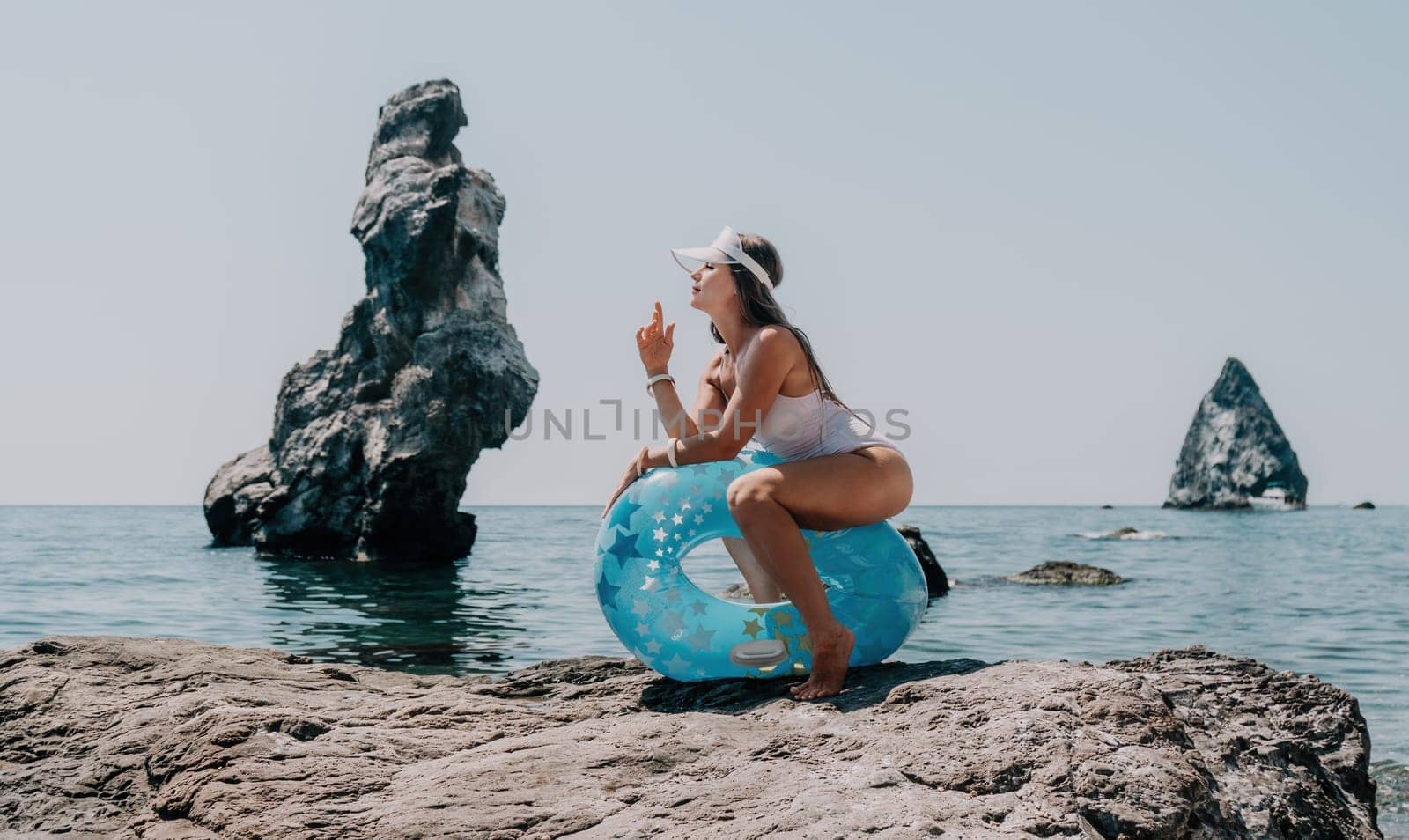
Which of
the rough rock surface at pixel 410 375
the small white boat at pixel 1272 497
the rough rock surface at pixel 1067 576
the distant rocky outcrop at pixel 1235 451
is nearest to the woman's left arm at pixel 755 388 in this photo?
the rough rock surface at pixel 1067 576

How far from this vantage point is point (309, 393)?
2898cm

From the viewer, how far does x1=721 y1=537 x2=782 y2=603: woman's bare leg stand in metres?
4.82

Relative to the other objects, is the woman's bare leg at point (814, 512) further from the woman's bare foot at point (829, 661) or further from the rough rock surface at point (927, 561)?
the rough rock surface at point (927, 561)

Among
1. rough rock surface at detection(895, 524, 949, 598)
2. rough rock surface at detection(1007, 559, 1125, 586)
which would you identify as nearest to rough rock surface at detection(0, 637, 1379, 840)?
rough rock surface at detection(895, 524, 949, 598)

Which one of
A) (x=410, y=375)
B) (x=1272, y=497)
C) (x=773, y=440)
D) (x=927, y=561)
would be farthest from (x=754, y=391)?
(x=1272, y=497)

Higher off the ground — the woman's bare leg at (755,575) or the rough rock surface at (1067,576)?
the woman's bare leg at (755,575)

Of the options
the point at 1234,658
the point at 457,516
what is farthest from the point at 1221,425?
the point at 1234,658

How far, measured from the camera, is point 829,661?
4.28m

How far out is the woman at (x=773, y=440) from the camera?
4.36 m

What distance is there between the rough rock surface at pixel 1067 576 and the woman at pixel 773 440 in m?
17.4

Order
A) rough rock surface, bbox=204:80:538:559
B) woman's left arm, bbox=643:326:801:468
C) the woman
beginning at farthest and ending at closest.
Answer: rough rock surface, bbox=204:80:538:559
woman's left arm, bbox=643:326:801:468
the woman

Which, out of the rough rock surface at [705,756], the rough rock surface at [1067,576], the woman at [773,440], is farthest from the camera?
the rough rock surface at [1067,576]

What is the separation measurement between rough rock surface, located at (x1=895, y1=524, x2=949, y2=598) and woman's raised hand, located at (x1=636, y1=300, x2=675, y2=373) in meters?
10.7

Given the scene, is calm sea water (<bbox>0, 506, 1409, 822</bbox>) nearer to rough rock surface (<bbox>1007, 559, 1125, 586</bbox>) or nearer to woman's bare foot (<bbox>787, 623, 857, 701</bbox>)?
rough rock surface (<bbox>1007, 559, 1125, 586</bbox>)
